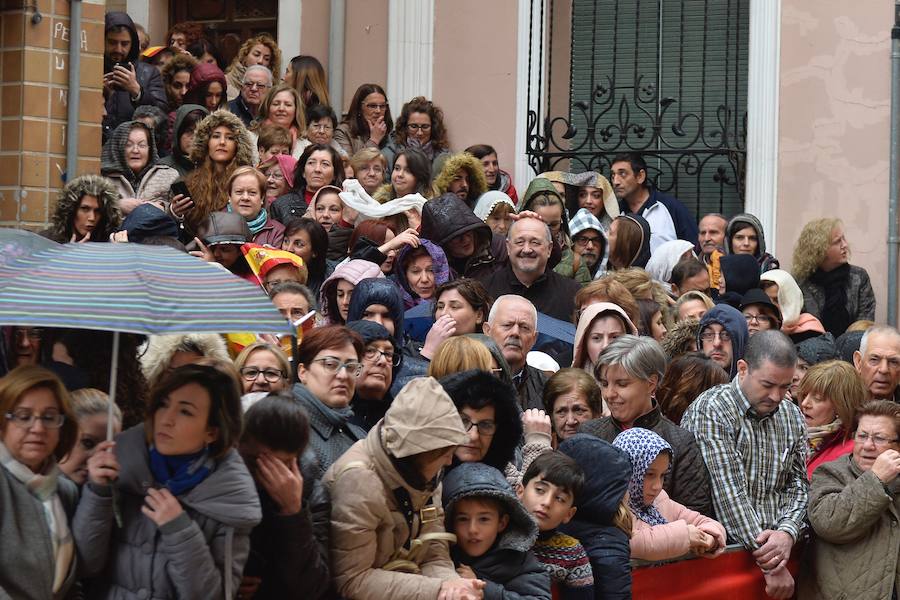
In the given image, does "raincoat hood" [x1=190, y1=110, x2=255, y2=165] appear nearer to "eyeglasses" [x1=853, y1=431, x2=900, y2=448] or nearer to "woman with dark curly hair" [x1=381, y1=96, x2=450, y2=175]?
"woman with dark curly hair" [x1=381, y1=96, x2=450, y2=175]

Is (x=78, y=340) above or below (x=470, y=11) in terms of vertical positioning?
below

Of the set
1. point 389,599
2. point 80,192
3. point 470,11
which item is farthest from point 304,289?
point 470,11

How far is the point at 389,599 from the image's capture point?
20.3 ft

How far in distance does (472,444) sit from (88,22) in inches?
184

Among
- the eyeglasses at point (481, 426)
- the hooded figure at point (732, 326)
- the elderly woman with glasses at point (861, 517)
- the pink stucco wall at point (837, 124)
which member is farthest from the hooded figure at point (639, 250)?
the eyeglasses at point (481, 426)

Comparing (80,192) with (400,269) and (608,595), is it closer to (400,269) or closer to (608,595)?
(400,269)

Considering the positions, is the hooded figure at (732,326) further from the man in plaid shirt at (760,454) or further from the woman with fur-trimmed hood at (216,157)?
the woman with fur-trimmed hood at (216,157)

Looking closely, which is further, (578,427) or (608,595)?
(578,427)

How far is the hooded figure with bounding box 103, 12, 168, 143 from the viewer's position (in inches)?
501

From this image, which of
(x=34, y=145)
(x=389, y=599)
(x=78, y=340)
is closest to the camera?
A: (x=389, y=599)

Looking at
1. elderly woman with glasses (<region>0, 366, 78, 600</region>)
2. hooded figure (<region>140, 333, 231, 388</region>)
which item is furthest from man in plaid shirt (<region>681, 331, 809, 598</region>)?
elderly woman with glasses (<region>0, 366, 78, 600</region>)

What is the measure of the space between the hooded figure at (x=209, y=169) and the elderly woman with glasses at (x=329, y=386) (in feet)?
11.2

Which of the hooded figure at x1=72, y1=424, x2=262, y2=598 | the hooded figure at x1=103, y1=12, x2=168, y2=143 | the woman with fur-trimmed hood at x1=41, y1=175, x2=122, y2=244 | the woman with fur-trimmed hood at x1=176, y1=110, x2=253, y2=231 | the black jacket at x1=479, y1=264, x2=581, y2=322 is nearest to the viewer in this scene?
the hooded figure at x1=72, y1=424, x2=262, y2=598

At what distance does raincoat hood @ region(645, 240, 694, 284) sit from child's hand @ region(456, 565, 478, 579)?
20.0 feet
